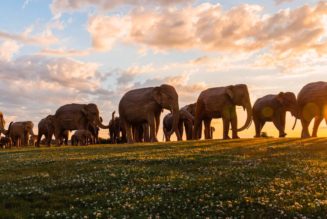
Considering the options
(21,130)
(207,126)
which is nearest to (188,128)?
(207,126)

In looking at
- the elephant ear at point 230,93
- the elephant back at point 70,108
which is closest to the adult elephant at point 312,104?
the elephant ear at point 230,93

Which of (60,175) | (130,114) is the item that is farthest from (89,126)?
(60,175)

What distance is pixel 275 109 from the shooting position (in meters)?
55.9

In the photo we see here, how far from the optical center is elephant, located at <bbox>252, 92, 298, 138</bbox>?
5403 cm

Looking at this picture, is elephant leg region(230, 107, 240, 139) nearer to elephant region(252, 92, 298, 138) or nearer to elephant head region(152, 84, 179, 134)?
elephant head region(152, 84, 179, 134)

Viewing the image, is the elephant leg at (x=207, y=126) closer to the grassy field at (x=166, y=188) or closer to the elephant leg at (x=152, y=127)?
the elephant leg at (x=152, y=127)

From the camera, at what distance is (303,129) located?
47.3 metres

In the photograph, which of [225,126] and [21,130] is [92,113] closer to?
[225,126]

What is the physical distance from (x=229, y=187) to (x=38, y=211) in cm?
645

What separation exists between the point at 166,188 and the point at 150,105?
30386 mm

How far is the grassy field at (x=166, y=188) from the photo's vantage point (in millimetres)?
13438

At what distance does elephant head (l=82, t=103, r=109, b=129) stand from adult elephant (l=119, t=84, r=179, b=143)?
1000 centimetres

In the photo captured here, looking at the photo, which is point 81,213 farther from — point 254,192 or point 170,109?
point 170,109

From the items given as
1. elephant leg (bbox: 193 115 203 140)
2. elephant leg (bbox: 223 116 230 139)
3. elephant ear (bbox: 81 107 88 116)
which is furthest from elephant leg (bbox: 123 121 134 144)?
elephant leg (bbox: 223 116 230 139)
